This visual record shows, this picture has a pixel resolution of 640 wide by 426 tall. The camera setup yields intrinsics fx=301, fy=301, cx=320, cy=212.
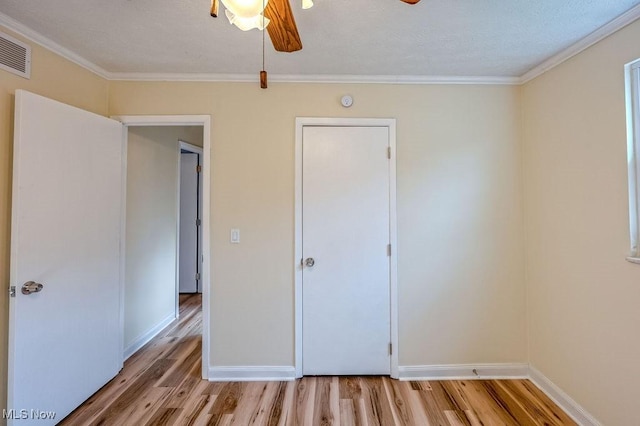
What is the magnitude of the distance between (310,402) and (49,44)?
298 centimetres

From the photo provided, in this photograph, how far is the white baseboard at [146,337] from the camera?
2805mm

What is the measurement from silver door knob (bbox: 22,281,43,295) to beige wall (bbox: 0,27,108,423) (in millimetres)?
128

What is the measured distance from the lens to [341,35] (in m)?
1.86

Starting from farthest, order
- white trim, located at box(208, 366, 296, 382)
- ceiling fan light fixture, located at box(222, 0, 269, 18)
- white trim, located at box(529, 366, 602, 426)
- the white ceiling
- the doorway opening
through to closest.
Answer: the doorway opening → white trim, located at box(208, 366, 296, 382) → white trim, located at box(529, 366, 602, 426) → the white ceiling → ceiling fan light fixture, located at box(222, 0, 269, 18)

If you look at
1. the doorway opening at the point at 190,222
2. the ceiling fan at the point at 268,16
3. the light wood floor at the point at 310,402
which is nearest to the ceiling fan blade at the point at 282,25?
the ceiling fan at the point at 268,16

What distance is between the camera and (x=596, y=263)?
1.86m

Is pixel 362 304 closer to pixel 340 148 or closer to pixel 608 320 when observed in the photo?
pixel 340 148

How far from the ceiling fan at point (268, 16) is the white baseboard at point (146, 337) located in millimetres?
2958

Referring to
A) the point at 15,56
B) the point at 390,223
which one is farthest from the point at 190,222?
the point at 390,223

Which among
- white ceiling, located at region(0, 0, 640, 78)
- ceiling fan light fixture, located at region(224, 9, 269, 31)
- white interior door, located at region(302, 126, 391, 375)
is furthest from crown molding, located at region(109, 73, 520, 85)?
ceiling fan light fixture, located at region(224, 9, 269, 31)

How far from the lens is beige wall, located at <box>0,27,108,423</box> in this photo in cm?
173

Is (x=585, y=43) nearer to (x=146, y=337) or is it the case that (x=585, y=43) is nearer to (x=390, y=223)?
(x=390, y=223)

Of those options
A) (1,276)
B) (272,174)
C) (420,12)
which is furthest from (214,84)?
(1,276)

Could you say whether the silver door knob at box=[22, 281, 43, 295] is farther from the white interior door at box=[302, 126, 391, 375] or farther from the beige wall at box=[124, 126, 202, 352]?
the white interior door at box=[302, 126, 391, 375]
